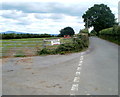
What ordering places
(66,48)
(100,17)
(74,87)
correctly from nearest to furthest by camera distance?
(74,87)
(66,48)
(100,17)

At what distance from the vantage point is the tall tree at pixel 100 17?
6412 cm

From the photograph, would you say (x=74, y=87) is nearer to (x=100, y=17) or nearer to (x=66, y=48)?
(x=66, y=48)

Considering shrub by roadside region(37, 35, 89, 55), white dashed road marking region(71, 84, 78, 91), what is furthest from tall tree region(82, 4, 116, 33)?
white dashed road marking region(71, 84, 78, 91)

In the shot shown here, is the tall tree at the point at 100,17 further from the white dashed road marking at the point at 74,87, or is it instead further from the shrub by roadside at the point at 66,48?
the white dashed road marking at the point at 74,87

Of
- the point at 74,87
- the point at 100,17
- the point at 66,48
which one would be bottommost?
the point at 74,87

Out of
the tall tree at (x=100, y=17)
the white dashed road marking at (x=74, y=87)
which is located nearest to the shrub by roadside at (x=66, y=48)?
the white dashed road marking at (x=74, y=87)

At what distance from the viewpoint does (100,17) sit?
213ft

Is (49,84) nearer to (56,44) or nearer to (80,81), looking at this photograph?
(80,81)

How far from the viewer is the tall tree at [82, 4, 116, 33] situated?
210 feet

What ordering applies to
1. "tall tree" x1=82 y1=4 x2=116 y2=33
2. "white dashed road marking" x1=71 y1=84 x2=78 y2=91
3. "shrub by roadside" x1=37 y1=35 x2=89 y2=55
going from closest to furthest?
"white dashed road marking" x1=71 y1=84 x2=78 y2=91
"shrub by roadside" x1=37 y1=35 x2=89 y2=55
"tall tree" x1=82 y1=4 x2=116 y2=33

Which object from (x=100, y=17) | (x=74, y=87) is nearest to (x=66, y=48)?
(x=74, y=87)

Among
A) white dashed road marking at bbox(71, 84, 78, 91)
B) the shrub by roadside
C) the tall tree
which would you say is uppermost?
the tall tree

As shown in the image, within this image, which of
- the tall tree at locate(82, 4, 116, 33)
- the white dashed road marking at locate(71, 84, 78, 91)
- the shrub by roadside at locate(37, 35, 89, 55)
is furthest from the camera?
the tall tree at locate(82, 4, 116, 33)

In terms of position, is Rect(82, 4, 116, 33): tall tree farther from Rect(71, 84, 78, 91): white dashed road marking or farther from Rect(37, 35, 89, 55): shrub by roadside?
Rect(71, 84, 78, 91): white dashed road marking
